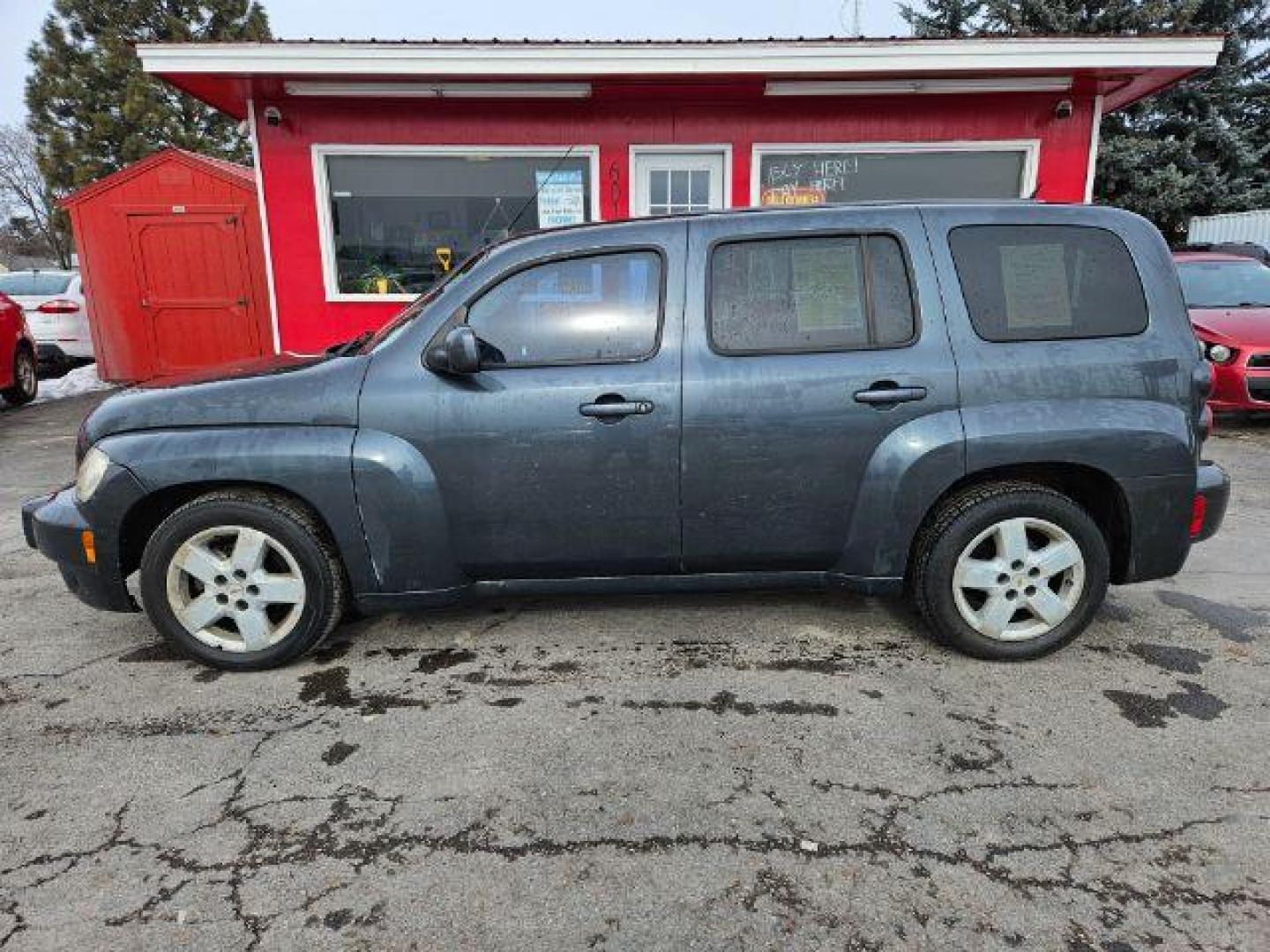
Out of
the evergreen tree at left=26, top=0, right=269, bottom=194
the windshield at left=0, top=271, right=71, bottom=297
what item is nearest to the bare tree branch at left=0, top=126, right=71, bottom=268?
the evergreen tree at left=26, top=0, right=269, bottom=194

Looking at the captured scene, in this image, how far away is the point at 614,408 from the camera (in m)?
2.93

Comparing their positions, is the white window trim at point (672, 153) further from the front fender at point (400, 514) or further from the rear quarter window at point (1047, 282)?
the front fender at point (400, 514)

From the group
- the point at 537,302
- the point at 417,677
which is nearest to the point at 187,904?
the point at 417,677

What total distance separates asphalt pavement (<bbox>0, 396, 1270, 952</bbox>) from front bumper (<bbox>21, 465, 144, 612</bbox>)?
1.19 ft


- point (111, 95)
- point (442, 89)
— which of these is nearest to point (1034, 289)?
point (442, 89)

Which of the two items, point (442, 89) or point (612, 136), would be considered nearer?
point (442, 89)

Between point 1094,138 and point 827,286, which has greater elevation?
point 1094,138

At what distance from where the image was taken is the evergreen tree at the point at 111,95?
83.4ft

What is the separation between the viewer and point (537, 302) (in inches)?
119

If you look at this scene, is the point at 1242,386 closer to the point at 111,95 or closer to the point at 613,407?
the point at 613,407

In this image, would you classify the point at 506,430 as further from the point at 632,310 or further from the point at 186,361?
the point at 186,361

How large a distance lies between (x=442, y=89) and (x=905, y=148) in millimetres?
4656

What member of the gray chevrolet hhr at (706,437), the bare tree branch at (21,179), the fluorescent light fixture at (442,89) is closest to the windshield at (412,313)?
the gray chevrolet hhr at (706,437)

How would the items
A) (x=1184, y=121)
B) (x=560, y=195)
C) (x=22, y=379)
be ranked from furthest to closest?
(x=1184, y=121) → (x=22, y=379) → (x=560, y=195)
